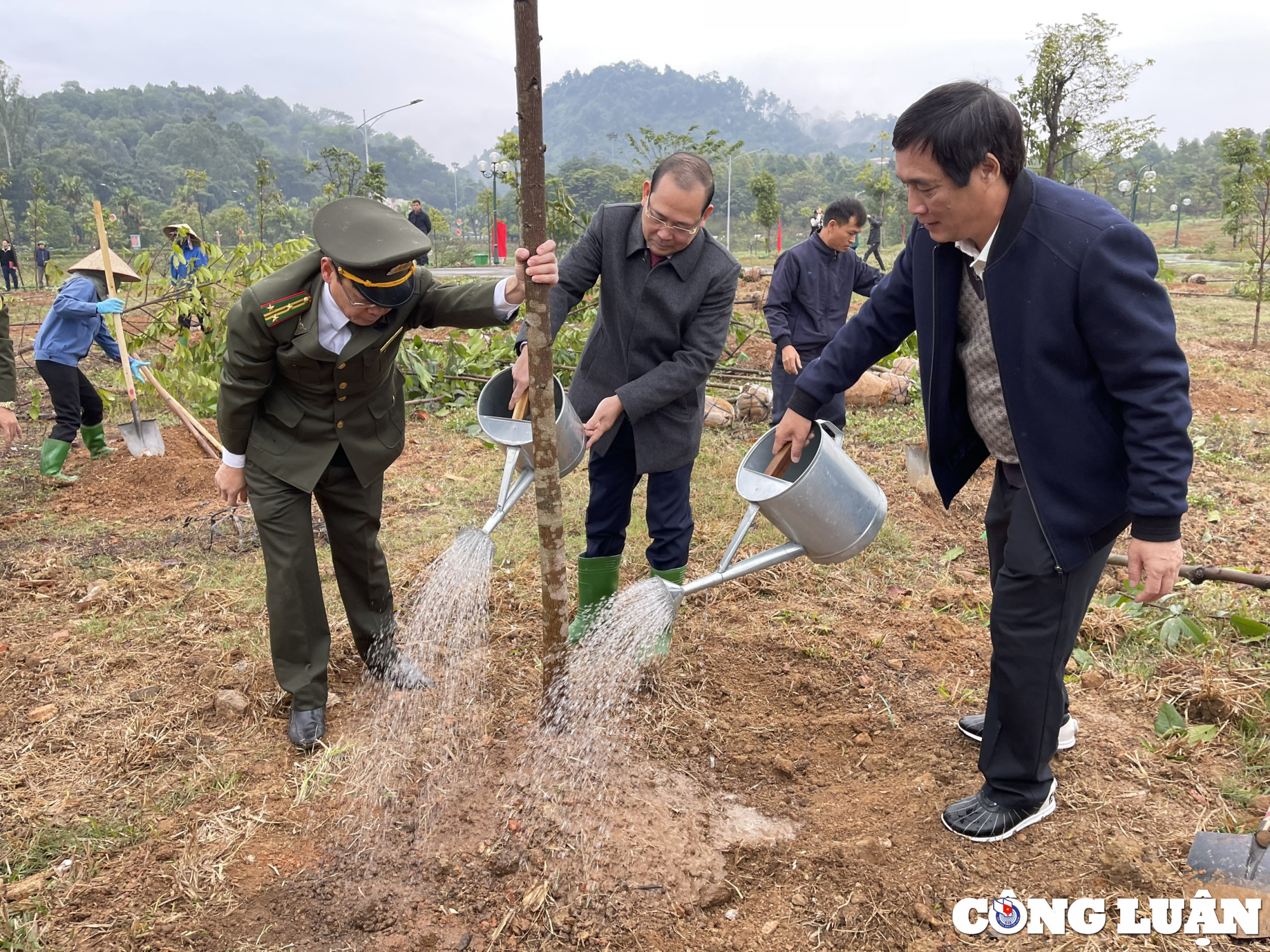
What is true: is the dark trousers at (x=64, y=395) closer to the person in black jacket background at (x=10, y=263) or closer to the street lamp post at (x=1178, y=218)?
the person in black jacket background at (x=10, y=263)

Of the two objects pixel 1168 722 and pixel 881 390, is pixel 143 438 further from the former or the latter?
pixel 1168 722

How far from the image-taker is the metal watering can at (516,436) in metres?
2.61

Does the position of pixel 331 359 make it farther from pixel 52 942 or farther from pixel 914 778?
pixel 914 778

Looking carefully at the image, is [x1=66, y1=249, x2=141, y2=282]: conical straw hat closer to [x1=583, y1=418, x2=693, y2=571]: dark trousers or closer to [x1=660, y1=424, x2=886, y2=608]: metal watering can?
[x1=583, y1=418, x2=693, y2=571]: dark trousers

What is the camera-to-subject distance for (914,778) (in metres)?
2.59

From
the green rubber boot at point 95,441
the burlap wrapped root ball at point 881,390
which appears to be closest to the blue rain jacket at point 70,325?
the green rubber boot at point 95,441

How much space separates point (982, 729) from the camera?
9.02 feet

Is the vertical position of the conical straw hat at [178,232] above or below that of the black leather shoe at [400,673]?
above

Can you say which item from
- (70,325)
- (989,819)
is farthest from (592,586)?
(70,325)

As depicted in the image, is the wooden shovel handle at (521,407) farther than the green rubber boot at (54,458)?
No

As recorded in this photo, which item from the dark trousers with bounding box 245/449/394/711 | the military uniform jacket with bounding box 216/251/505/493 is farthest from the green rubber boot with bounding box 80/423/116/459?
the military uniform jacket with bounding box 216/251/505/493

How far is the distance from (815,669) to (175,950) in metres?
2.21

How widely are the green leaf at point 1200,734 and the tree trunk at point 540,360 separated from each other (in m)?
1.99

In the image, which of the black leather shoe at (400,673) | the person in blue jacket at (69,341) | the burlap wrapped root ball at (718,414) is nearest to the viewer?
the black leather shoe at (400,673)
